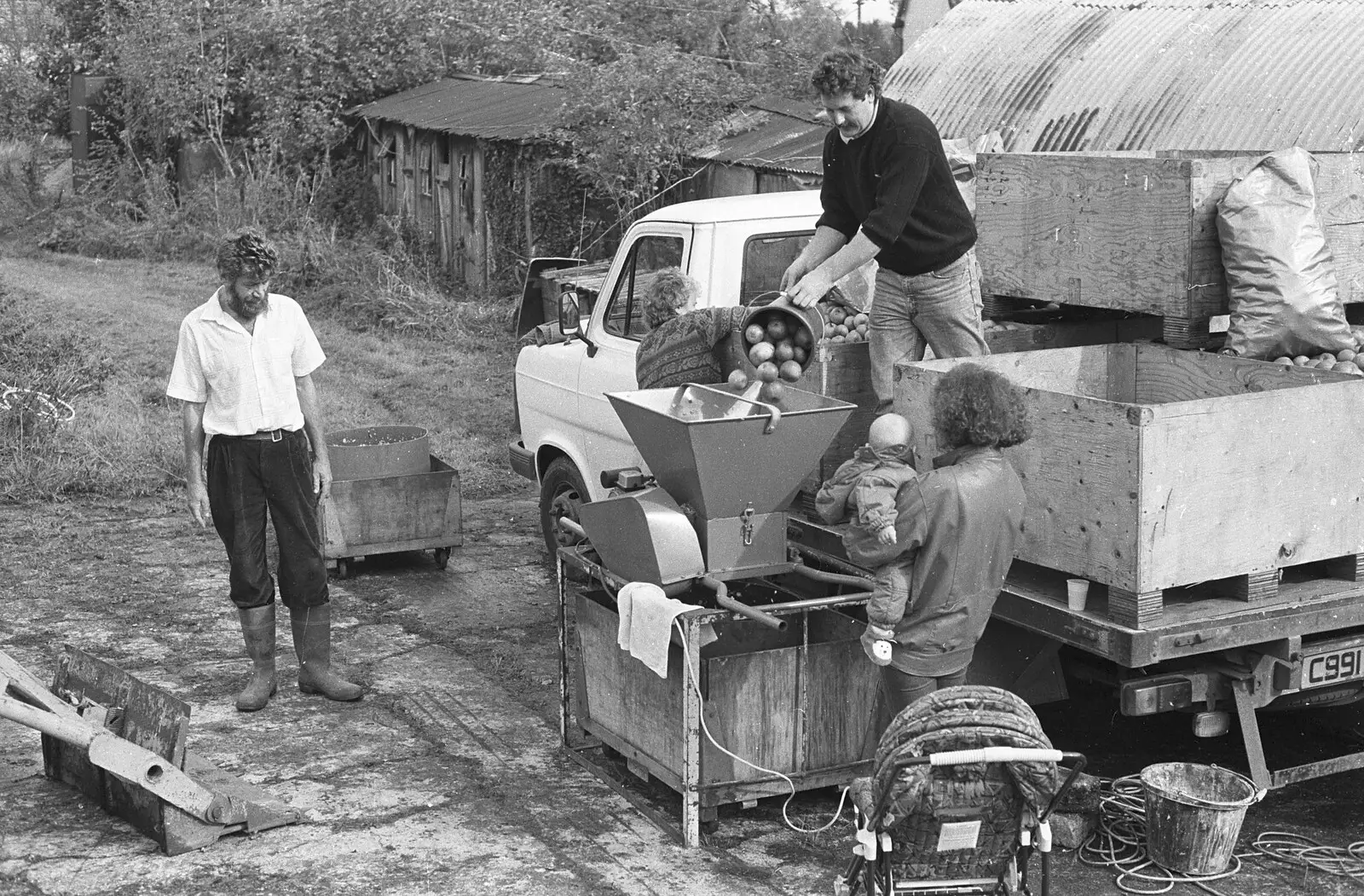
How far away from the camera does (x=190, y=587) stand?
8.55m

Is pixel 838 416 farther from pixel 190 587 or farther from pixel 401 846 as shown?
pixel 190 587

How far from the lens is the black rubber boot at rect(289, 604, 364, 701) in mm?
6750

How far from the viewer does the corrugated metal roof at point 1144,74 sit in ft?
32.6

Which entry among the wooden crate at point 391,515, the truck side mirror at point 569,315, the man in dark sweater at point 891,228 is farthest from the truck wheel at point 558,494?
the man in dark sweater at point 891,228

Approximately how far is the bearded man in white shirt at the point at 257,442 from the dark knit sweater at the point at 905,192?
237 cm

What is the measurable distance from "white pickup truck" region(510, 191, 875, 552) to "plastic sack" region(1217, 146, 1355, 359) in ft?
6.32

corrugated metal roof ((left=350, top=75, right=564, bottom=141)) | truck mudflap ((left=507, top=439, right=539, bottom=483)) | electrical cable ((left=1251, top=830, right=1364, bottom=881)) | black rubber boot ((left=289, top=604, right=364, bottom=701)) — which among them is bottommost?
electrical cable ((left=1251, top=830, right=1364, bottom=881))

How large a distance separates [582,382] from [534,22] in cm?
1657

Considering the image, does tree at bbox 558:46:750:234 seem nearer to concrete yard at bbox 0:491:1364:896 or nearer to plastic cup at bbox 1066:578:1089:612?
concrete yard at bbox 0:491:1364:896

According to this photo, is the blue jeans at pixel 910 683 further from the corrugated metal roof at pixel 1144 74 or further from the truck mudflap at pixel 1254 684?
the corrugated metal roof at pixel 1144 74

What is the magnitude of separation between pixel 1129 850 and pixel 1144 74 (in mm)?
7421

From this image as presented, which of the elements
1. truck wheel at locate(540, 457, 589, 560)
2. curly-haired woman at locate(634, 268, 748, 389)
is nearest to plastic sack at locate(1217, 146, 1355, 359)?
curly-haired woman at locate(634, 268, 748, 389)

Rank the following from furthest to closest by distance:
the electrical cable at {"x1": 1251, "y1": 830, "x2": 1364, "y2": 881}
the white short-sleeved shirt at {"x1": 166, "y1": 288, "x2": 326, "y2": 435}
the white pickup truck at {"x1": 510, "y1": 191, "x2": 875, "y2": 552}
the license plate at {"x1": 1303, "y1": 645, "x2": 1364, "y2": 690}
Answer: the white pickup truck at {"x1": 510, "y1": 191, "x2": 875, "y2": 552}
the white short-sleeved shirt at {"x1": 166, "y1": 288, "x2": 326, "y2": 435}
the electrical cable at {"x1": 1251, "y1": 830, "x2": 1364, "y2": 881}
the license plate at {"x1": 1303, "y1": 645, "x2": 1364, "y2": 690}

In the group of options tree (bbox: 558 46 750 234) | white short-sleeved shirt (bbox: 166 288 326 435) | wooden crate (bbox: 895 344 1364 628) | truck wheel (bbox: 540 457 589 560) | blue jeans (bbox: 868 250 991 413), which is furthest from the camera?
tree (bbox: 558 46 750 234)
